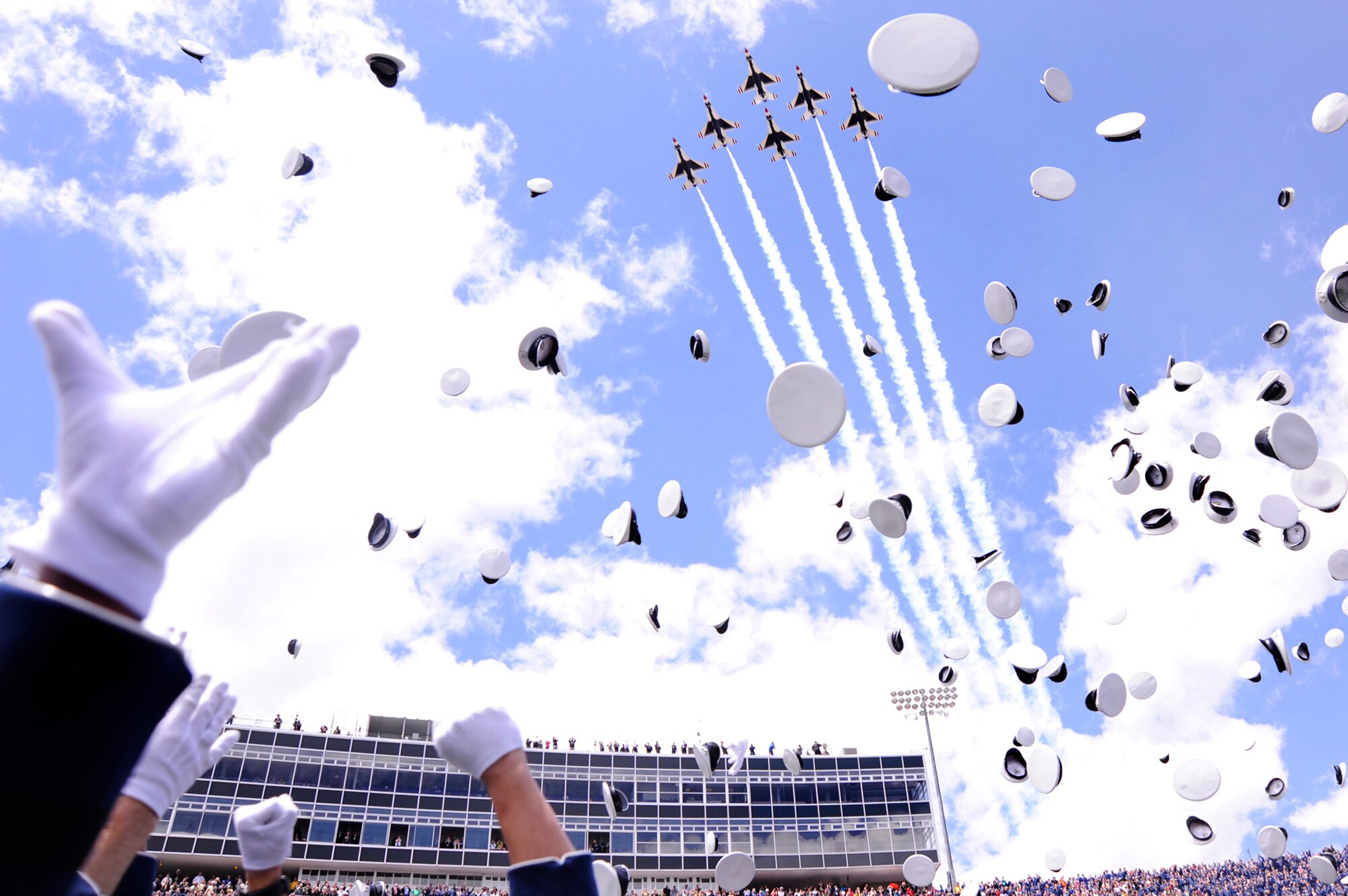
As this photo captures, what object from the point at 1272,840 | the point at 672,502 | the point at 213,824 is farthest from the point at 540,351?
the point at 213,824

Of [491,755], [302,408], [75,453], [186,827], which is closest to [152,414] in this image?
[75,453]

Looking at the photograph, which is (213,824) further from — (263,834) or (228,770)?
(263,834)

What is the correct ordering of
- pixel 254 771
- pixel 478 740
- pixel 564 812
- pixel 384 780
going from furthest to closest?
pixel 564 812 < pixel 384 780 < pixel 254 771 < pixel 478 740

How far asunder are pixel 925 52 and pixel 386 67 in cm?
947

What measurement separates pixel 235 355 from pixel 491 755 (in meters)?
3.79

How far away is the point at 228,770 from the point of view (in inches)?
2151

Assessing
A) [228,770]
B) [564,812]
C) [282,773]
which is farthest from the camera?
[564,812]

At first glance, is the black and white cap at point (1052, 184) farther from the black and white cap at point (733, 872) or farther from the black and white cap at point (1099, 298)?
the black and white cap at point (733, 872)

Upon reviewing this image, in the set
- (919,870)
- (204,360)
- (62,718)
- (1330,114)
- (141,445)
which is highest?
(1330,114)

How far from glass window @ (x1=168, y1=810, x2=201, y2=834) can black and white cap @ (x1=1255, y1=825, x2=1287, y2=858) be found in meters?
57.2

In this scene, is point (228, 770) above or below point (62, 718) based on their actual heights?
above

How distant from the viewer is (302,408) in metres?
2.20

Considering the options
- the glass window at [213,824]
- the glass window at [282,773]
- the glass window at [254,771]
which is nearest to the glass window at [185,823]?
the glass window at [213,824]

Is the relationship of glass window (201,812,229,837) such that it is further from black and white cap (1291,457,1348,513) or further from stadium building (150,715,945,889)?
black and white cap (1291,457,1348,513)
